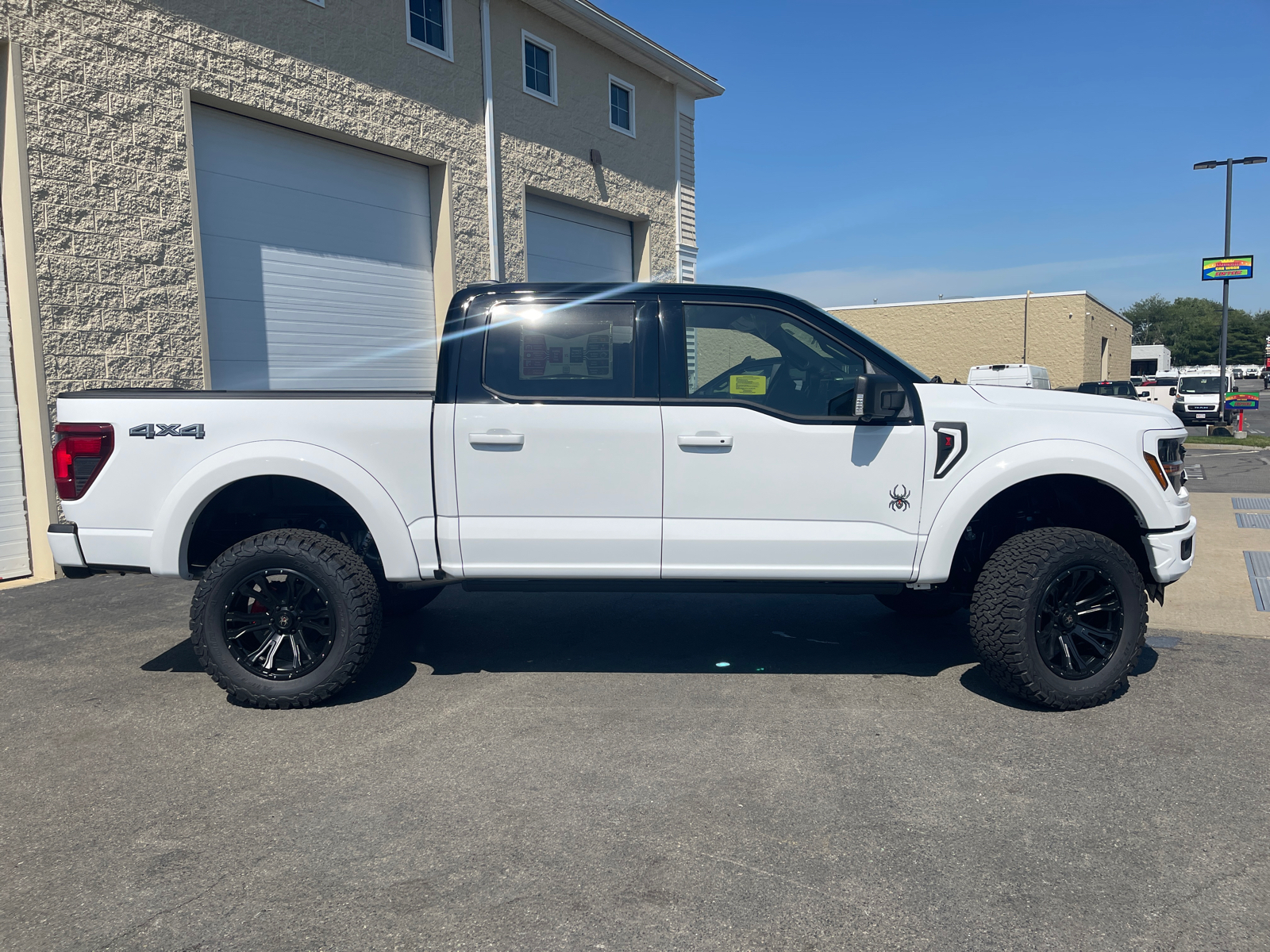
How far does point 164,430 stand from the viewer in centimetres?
418

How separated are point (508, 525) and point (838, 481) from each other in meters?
1.63

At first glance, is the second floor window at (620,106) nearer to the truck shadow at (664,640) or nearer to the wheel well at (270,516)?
the truck shadow at (664,640)

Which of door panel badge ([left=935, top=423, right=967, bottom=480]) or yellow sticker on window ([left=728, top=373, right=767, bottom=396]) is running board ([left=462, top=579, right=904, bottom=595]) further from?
yellow sticker on window ([left=728, top=373, right=767, bottom=396])

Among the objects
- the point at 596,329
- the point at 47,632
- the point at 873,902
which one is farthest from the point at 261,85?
the point at 873,902

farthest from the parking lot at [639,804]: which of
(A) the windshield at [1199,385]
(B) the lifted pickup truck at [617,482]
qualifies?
(A) the windshield at [1199,385]

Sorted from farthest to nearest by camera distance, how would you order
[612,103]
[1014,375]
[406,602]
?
[1014,375] → [612,103] → [406,602]

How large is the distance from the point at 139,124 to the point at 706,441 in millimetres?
6730

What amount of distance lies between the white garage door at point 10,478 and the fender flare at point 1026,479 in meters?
7.39

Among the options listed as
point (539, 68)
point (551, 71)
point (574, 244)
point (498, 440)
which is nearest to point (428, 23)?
point (539, 68)

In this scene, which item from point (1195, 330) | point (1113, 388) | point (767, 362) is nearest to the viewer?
point (767, 362)

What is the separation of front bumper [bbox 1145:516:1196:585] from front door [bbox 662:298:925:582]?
118cm

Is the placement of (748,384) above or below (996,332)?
below

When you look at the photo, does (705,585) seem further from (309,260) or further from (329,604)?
(309,260)

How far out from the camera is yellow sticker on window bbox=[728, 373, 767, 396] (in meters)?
4.25
